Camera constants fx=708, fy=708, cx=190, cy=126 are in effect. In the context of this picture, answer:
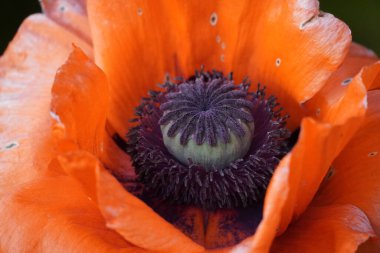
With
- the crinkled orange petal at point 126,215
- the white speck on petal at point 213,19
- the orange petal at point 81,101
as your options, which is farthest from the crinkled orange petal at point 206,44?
the crinkled orange petal at point 126,215

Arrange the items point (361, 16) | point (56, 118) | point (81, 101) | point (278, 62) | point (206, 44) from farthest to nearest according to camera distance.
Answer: point (361, 16) < point (206, 44) < point (278, 62) < point (81, 101) < point (56, 118)

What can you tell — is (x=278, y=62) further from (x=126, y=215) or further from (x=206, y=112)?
(x=126, y=215)

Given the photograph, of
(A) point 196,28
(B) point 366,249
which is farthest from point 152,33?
(B) point 366,249

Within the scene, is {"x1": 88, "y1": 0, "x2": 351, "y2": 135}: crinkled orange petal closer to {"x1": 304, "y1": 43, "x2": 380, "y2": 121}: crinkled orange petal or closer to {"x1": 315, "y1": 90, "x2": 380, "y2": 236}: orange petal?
{"x1": 304, "y1": 43, "x2": 380, "y2": 121}: crinkled orange petal

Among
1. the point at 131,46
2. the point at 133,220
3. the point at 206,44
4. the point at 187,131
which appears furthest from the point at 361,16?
the point at 133,220

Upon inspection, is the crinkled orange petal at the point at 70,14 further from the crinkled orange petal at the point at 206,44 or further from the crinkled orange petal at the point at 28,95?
the crinkled orange petal at the point at 206,44

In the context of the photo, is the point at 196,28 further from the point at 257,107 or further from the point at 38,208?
the point at 38,208
